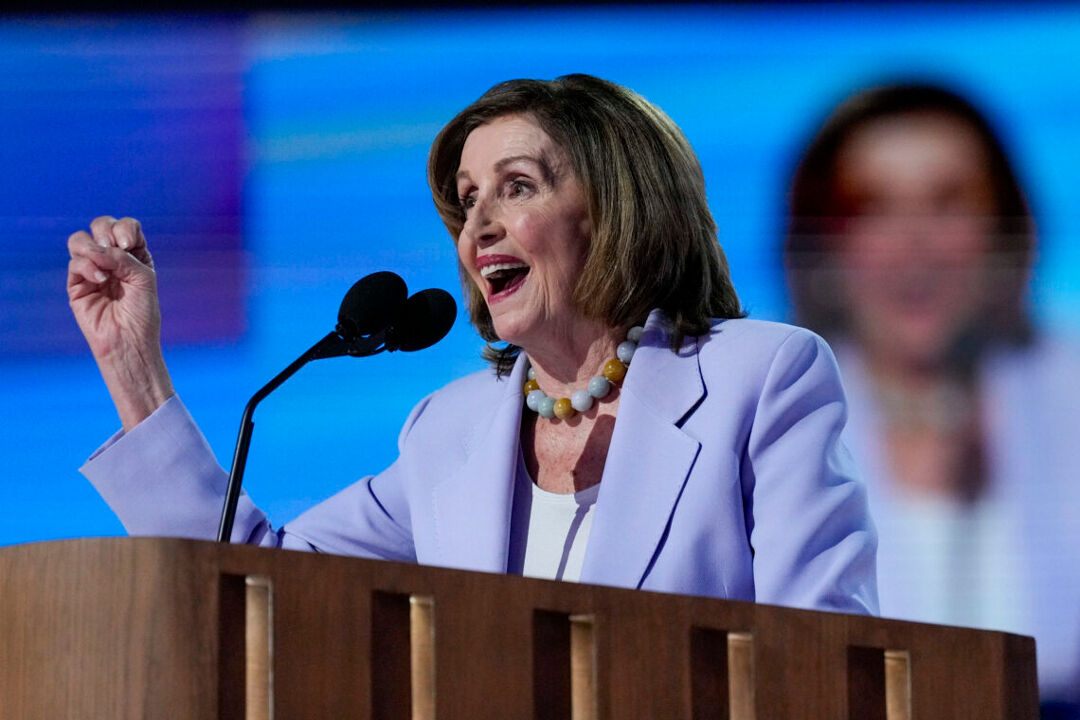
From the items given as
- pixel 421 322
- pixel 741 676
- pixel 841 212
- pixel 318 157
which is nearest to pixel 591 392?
pixel 421 322

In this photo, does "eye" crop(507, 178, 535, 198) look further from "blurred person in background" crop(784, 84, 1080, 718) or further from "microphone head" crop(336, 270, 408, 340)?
"blurred person in background" crop(784, 84, 1080, 718)

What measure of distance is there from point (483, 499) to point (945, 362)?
1198mm

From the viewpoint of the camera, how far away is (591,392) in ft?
6.20

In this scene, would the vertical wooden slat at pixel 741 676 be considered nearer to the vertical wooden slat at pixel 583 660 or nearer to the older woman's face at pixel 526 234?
the vertical wooden slat at pixel 583 660

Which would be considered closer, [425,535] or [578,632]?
[578,632]

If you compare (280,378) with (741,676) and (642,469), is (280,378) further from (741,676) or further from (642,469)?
(741,676)

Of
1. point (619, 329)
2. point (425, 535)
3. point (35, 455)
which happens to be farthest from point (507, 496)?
point (35, 455)

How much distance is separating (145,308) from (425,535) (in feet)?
1.53

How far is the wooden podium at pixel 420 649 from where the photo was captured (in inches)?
37.0

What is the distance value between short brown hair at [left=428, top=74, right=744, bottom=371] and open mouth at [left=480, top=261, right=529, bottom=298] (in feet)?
0.27

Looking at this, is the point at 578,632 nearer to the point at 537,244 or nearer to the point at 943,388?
the point at 537,244

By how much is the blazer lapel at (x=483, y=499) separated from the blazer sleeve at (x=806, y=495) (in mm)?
310

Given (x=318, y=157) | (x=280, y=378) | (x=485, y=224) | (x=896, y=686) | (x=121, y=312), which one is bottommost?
(x=896, y=686)

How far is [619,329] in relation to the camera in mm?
1936
